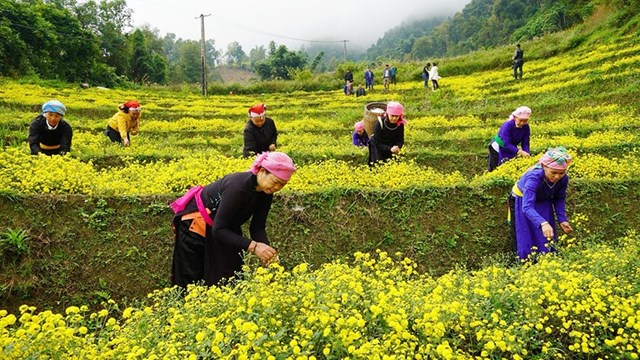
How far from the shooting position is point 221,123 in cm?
1722

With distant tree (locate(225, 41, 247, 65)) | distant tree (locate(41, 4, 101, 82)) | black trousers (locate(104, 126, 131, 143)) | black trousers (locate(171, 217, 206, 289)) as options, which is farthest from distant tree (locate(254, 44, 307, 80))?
distant tree (locate(225, 41, 247, 65))

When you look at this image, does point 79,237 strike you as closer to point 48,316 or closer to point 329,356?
point 48,316

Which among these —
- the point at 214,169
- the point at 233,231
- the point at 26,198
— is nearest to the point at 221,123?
the point at 214,169

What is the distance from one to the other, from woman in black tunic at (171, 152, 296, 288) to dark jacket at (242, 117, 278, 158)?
154 inches

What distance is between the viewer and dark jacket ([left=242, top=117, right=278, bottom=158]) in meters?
8.38

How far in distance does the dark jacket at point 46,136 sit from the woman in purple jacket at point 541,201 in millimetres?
7046

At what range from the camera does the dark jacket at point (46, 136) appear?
24.2 ft

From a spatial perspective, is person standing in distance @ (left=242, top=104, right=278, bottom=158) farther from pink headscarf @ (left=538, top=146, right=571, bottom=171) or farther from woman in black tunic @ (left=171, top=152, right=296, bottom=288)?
pink headscarf @ (left=538, top=146, right=571, bottom=171)

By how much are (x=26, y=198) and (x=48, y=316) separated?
4.15 meters

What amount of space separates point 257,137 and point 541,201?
4922mm

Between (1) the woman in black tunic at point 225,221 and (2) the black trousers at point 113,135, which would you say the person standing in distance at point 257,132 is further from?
(1) the woman in black tunic at point 225,221

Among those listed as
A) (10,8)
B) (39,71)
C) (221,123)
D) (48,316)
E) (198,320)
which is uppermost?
(10,8)

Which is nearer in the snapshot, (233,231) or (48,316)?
(48,316)

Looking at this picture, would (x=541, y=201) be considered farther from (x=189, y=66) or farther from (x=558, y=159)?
(x=189, y=66)
